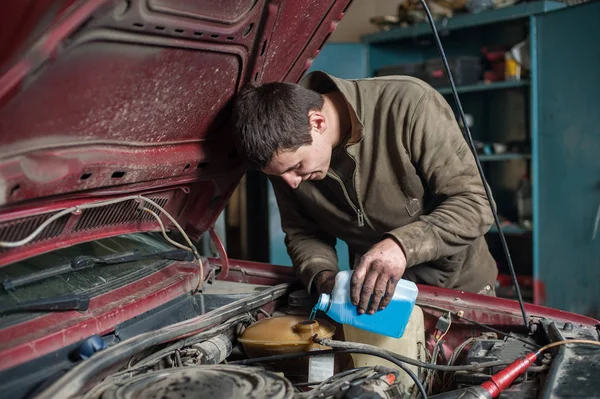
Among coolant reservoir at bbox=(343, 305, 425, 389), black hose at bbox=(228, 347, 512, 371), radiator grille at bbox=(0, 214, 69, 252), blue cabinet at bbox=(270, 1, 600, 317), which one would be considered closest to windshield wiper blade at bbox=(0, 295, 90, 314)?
radiator grille at bbox=(0, 214, 69, 252)

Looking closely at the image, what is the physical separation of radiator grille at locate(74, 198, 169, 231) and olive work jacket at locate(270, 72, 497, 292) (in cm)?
52

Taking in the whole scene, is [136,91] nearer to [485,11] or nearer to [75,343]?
[75,343]

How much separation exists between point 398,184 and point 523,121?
3.19 metres

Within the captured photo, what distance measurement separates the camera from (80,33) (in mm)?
988

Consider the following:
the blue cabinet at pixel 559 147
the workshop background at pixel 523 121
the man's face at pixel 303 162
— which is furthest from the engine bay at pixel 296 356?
the blue cabinet at pixel 559 147

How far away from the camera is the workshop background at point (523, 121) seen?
3916 mm

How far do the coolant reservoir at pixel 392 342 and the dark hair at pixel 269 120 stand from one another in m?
0.50

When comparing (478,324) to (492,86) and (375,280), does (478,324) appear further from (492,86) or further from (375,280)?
(492,86)

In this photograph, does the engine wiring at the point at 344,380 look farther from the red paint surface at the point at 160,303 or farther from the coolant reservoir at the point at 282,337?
the red paint surface at the point at 160,303

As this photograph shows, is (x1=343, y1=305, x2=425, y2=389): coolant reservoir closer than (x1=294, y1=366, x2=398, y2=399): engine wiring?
No

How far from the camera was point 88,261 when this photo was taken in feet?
4.73

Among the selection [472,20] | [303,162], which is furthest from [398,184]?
[472,20]

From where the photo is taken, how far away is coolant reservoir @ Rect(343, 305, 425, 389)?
1.47 m

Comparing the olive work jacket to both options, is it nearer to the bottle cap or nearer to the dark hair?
the dark hair
